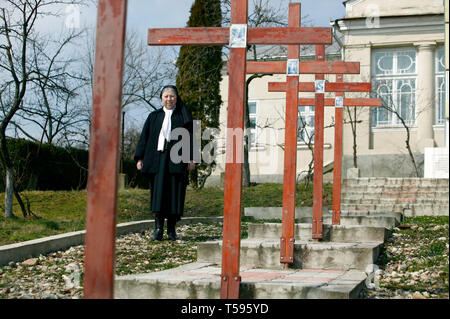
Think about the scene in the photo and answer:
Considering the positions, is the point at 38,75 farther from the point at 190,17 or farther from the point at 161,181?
the point at 190,17

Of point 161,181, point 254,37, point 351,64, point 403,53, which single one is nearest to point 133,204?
point 161,181

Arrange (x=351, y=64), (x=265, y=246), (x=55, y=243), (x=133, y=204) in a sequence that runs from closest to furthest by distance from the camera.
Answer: (x=351, y=64) → (x=265, y=246) → (x=55, y=243) → (x=133, y=204)

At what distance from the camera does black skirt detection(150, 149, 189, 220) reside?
7797mm

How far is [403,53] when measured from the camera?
20469 millimetres

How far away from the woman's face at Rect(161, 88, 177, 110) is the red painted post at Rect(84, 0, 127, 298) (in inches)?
187

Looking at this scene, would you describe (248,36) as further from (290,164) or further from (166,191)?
(166,191)

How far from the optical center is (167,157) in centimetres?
782

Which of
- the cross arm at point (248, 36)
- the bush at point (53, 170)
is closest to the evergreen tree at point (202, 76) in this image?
the bush at point (53, 170)

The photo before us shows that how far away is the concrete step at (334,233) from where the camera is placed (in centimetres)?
680

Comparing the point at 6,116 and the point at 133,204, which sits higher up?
the point at 6,116

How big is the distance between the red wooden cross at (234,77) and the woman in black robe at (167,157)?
3.56 meters

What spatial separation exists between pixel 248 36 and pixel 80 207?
366 inches

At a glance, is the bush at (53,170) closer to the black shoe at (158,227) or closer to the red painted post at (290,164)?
the black shoe at (158,227)
